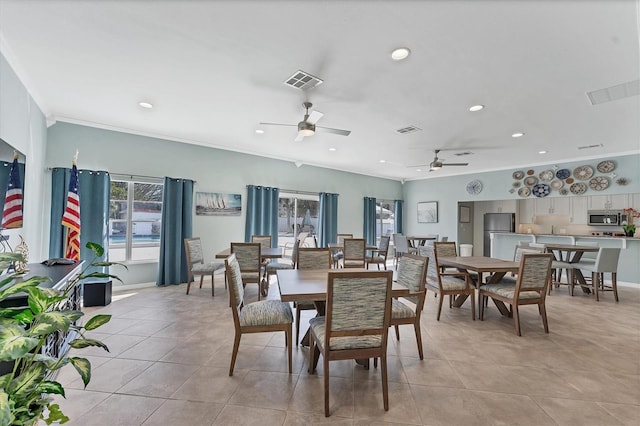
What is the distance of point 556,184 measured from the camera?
22.0 ft

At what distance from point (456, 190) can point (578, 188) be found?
109 inches

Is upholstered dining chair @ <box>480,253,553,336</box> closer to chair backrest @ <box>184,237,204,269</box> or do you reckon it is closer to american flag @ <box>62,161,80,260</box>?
chair backrest @ <box>184,237,204,269</box>

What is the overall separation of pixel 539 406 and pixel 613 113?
4020 mm

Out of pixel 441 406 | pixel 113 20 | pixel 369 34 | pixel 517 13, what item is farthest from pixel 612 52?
pixel 113 20

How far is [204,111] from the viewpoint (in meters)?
4.05

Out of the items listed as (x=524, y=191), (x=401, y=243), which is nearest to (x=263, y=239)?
(x=401, y=243)

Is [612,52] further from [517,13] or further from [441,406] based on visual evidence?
[441,406]

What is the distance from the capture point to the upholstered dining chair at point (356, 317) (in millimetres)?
1861

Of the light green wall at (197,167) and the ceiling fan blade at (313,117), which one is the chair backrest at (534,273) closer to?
the ceiling fan blade at (313,117)

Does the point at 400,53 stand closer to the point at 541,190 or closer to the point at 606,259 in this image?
the point at 606,259

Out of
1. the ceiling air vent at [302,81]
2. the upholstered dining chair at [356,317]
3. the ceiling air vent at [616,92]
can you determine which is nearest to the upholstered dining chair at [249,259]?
the ceiling air vent at [302,81]

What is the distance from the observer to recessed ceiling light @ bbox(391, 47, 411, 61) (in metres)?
2.50

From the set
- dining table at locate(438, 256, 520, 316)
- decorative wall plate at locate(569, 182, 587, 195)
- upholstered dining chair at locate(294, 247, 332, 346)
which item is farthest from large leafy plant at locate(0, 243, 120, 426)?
decorative wall plate at locate(569, 182, 587, 195)

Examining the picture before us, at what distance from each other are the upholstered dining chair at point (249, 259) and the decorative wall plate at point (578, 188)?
7.05m
